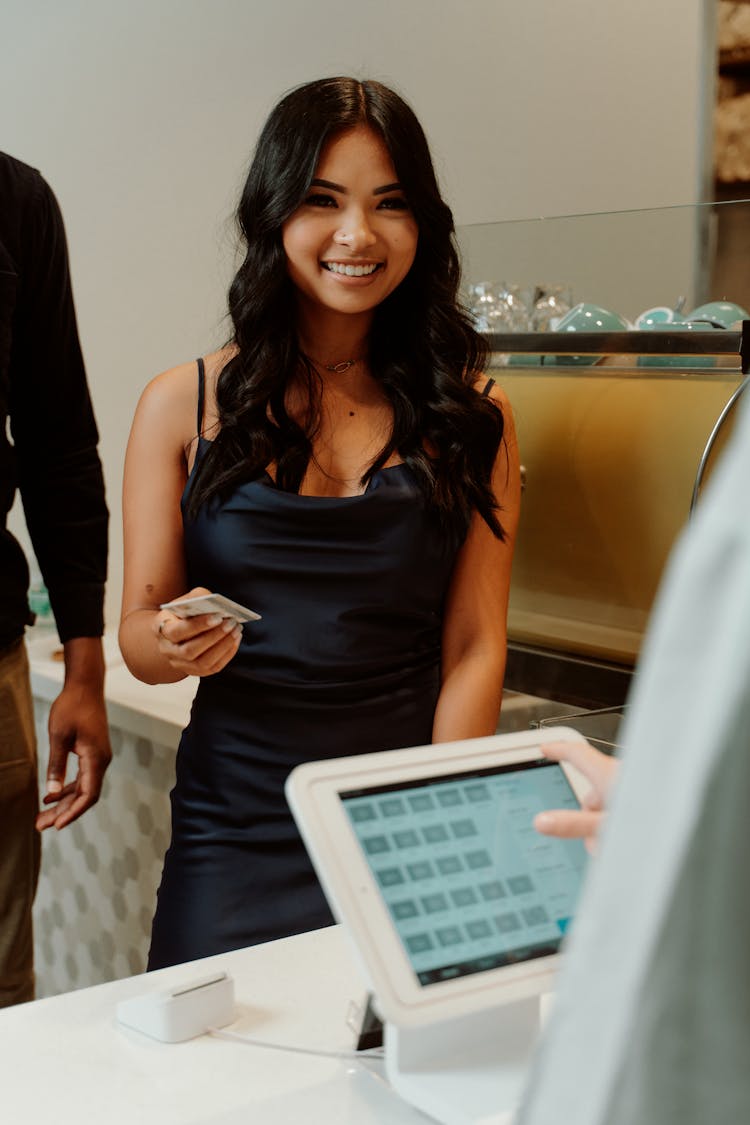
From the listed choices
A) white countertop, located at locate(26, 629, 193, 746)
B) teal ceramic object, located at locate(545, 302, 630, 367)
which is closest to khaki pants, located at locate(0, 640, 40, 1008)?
white countertop, located at locate(26, 629, 193, 746)

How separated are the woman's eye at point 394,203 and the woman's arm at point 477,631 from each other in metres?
A: 0.36

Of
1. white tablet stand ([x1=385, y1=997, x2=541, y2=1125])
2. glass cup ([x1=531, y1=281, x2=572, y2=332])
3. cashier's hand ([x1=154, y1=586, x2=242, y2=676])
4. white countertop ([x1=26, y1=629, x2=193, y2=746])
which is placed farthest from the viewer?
white countertop ([x1=26, y1=629, x2=193, y2=746])

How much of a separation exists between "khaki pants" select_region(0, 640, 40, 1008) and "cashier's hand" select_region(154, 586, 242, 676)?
0.29 metres

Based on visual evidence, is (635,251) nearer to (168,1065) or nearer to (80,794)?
(80,794)

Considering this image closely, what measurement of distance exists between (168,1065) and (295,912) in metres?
0.63

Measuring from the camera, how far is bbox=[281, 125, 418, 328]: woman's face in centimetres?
156

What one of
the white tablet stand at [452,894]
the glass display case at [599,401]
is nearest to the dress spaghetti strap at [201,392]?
the glass display case at [599,401]

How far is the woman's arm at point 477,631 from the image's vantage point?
1657mm

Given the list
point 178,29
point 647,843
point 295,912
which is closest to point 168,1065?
point 295,912

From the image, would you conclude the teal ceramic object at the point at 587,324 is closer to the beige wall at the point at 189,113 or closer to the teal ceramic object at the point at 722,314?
the teal ceramic object at the point at 722,314

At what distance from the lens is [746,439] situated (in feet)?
0.93

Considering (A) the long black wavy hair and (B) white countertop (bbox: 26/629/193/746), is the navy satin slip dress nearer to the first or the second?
(A) the long black wavy hair

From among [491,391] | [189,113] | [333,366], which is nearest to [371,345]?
[333,366]

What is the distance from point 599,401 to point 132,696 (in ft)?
3.54
